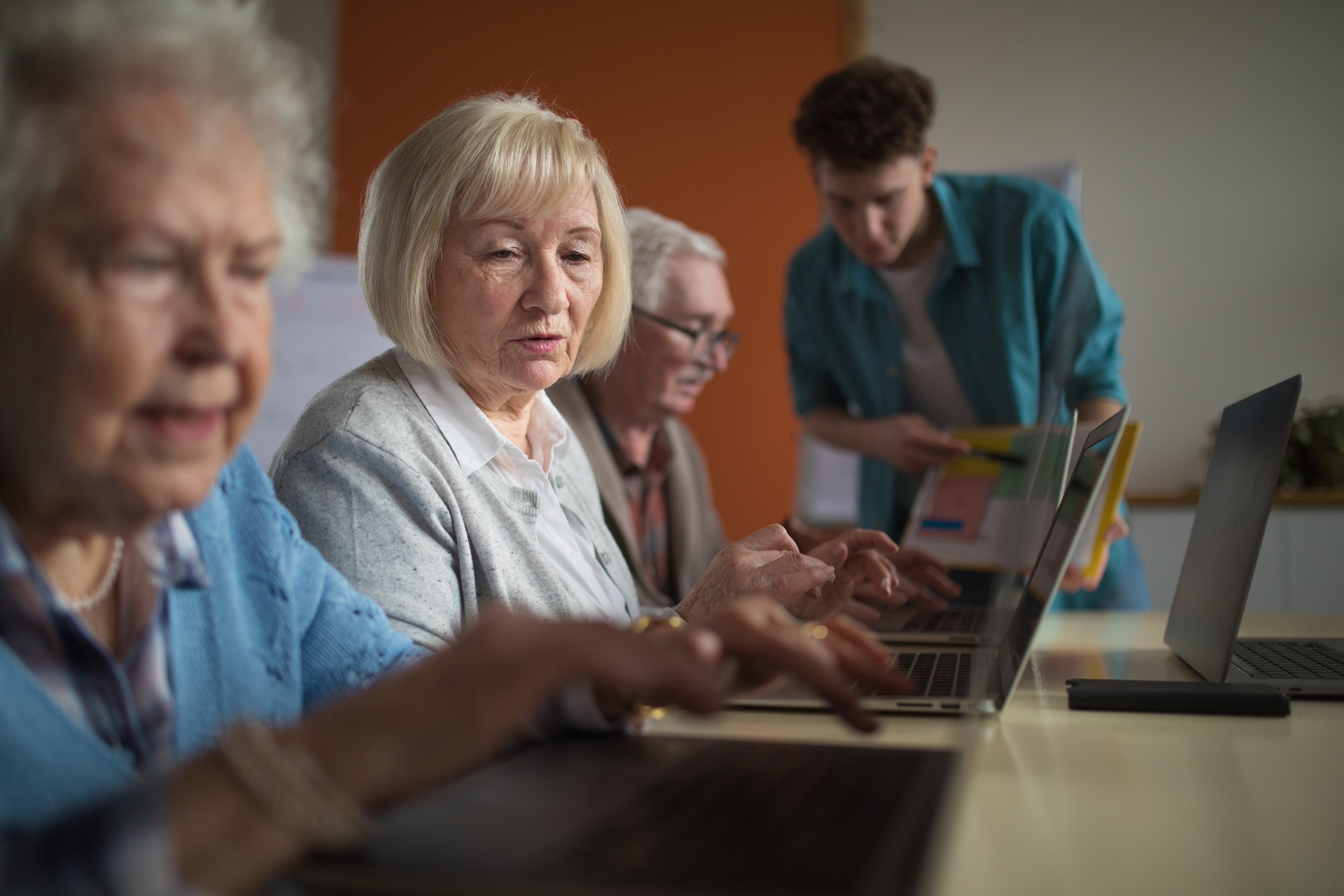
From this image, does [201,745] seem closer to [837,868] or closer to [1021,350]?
[837,868]

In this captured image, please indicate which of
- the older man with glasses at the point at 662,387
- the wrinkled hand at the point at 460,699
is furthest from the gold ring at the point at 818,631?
the older man with glasses at the point at 662,387

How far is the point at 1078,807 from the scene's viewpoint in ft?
2.38

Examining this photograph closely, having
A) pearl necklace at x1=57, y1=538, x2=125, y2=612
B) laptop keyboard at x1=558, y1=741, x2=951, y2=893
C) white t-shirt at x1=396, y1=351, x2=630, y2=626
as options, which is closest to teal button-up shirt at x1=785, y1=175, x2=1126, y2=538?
white t-shirt at x1=396, y1=351, x2=630, y2=626

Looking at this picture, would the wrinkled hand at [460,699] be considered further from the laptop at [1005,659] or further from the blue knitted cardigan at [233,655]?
the laptop at [1005,659]

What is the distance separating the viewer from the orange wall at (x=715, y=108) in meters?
3.86

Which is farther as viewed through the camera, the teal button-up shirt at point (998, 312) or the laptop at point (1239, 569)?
the teal button-up shirt at point (998, 312)

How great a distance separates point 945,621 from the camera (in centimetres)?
165

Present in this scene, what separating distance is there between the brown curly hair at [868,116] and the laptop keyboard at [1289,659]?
114 centimetres

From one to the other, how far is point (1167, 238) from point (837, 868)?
3740 mm

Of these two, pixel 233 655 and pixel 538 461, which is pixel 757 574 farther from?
pixel 233 655

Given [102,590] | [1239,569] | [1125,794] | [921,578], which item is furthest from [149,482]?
[921,578]

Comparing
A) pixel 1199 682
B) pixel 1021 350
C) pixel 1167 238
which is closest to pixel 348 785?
pixel 1199 682

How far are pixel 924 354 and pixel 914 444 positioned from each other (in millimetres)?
319

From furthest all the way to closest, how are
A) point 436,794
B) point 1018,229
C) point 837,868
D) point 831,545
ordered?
point 1018,229 → point 831,545 → point 436,794 → point 837,868
